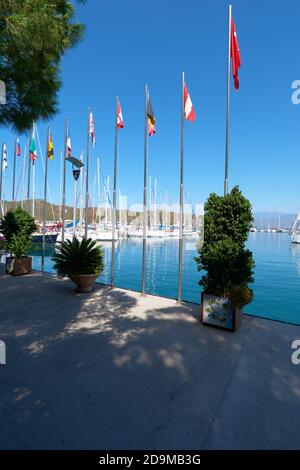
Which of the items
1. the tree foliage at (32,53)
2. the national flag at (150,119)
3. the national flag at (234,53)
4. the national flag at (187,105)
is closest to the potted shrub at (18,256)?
the tree foliage at (32,53)

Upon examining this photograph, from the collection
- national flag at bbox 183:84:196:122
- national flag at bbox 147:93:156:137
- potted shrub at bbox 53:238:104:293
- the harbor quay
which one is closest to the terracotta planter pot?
potted shrub at bbox 53:238:104:293

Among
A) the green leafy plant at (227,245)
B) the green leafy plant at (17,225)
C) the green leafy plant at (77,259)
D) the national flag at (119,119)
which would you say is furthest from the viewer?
the green leafy plant at (17,225)

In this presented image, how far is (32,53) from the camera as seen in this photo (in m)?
4.25

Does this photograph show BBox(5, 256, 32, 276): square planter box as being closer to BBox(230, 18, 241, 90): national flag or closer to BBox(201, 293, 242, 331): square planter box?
BBox(201, 293, 242, 331): square planter box

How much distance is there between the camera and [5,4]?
10.8ft

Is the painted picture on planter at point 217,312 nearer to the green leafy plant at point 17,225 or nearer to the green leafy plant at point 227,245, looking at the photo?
the green leafy plant at point 227,245

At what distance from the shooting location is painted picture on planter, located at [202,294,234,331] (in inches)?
173

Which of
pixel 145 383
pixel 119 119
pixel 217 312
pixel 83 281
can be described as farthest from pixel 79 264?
pixel 119 119

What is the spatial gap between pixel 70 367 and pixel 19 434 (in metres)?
1.08

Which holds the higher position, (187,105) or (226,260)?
(187,105)

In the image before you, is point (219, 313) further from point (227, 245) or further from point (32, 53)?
point (32, 53)

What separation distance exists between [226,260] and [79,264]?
4290 mm

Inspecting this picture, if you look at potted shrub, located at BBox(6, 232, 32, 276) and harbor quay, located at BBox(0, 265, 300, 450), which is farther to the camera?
potted shrub, located at BBox(6, 232, 32, 276)

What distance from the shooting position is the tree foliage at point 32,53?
3.39m
